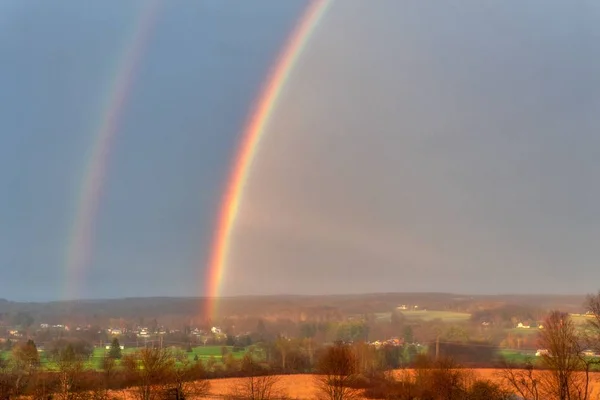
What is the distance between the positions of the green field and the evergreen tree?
0.76 m

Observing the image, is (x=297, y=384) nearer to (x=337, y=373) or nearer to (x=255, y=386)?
(x=255, y=386)

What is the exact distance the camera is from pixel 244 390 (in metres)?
59.0

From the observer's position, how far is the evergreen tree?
6166cm

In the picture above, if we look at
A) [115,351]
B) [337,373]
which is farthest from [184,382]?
[115,351]

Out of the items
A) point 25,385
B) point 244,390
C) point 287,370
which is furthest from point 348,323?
point 25,385

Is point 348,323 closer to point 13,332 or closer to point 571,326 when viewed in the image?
point 13,332

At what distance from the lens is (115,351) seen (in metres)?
68.5

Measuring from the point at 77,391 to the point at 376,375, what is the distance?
36171mm

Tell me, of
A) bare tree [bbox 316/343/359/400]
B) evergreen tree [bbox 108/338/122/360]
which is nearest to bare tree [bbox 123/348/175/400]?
bare tree [bbox 316/343/359/400]

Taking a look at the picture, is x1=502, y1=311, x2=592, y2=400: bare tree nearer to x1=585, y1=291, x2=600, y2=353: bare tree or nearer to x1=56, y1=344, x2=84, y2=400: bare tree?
x1=585, y1=291, x2=600, y2=353: bare tree

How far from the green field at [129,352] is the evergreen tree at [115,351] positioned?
765 millimetres

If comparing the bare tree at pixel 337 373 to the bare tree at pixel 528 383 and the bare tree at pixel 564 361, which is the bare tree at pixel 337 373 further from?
the bare tree at pixel 564 361

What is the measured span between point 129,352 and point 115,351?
12.9 m

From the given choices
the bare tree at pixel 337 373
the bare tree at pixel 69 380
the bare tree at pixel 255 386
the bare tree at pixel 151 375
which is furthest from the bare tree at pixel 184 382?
the bare tree at pixel 337 373
